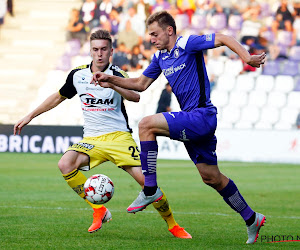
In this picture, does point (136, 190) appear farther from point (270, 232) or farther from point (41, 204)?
point (270, 232)

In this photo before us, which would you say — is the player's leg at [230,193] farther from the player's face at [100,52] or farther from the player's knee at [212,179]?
the player's face at [100,52]

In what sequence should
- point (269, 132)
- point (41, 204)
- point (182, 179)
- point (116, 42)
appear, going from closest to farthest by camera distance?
point (41, 204) → point (182, 179) → point (269, 132) → point (116, 42)

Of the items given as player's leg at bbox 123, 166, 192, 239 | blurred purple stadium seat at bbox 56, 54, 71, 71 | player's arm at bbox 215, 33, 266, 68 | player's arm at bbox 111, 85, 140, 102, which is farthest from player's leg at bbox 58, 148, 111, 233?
blurred purple stadium seat at bbox 56, 54, 71, 71

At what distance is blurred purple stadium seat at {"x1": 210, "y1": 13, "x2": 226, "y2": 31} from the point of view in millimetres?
23406

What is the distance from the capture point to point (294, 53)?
22.6 m

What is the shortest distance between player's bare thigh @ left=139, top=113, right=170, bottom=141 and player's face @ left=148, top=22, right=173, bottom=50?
2.48ft

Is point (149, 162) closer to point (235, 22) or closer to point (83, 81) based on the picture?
point (83, 81)

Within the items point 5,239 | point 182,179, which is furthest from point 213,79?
point 5,239

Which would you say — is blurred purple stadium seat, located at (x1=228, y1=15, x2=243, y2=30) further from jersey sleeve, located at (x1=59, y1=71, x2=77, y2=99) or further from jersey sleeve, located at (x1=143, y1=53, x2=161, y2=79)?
jersey sleeve, located at (x1=143, y1=53, x2=161, y2=79)

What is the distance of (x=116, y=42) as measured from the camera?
2419cm

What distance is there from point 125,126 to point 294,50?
16727 millimetres

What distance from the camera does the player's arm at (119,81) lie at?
19.6 feet

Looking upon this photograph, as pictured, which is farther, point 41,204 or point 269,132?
point 269,132

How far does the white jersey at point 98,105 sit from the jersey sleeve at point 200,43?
1.31m
